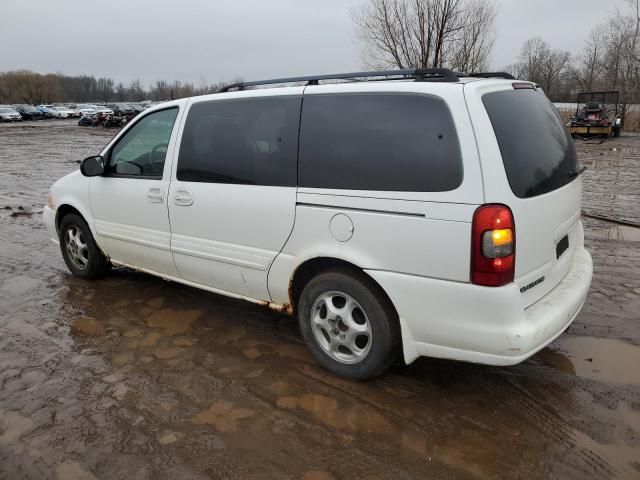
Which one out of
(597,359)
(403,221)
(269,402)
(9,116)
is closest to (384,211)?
(403,221)

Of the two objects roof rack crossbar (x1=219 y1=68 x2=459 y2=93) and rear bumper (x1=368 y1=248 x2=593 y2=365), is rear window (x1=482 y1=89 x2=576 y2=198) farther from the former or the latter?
rear bumper (x1=368 y1=248 x2=593 y2=365)

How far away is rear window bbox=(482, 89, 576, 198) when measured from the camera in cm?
273

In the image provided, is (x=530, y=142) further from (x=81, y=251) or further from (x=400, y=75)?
(x=81, y=251)

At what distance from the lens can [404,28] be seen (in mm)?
21734

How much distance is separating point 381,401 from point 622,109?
3306 cm

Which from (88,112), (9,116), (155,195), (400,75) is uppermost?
(88,112)

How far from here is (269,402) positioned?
3.12 meters

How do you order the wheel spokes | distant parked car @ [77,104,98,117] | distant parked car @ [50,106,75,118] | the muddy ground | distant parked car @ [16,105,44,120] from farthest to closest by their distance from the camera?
distant parked car @ [50,106,75,118] → distant parked car @ [16,105,44,120] → distant parked car @ [77,104,98,117] → the wheel spokes → the muddy ground

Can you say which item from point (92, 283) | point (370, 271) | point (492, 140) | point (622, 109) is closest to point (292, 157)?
point (370, 271)

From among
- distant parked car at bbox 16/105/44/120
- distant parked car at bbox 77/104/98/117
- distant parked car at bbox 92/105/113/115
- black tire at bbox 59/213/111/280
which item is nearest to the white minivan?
black tire at bbox 59/213/111/280

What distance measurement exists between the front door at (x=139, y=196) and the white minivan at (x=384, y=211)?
0.04 m

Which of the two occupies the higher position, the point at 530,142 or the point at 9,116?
the point at 9,116

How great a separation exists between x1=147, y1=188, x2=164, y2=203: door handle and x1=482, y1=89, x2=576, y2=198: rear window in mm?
2590

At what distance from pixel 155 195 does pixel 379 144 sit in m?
2.07
